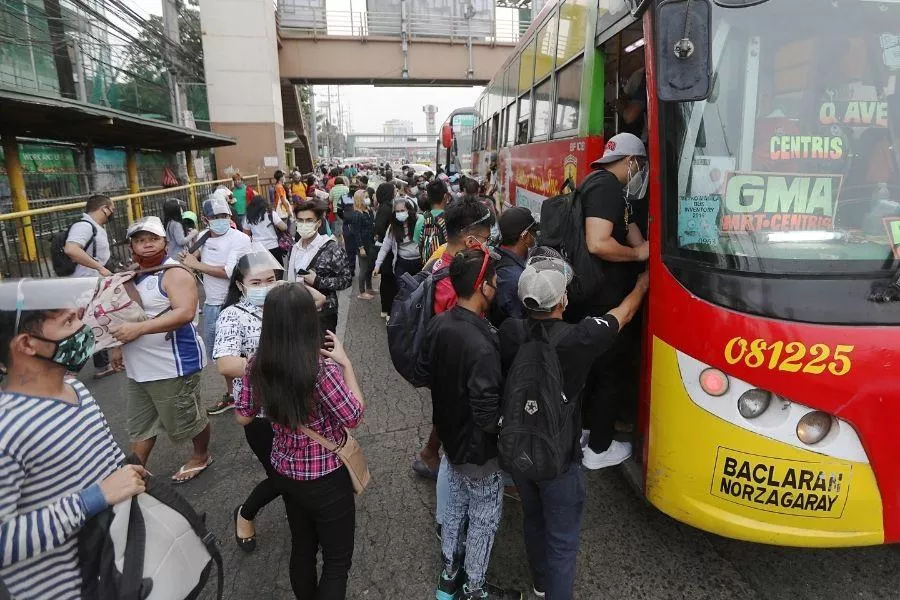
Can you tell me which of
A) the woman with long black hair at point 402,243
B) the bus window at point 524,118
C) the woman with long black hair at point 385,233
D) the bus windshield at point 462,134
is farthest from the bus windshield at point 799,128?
the bus windshield at point 462,134

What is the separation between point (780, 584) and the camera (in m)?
2.76

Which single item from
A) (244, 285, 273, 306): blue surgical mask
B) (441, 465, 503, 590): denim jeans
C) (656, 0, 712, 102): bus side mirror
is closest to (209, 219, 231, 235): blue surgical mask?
(244, 285, 273, 306): blue surgical mask

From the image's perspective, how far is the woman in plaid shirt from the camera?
6.70 ft

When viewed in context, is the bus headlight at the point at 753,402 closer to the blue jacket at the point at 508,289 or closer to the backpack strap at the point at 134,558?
the blue jacket at the point at 508,289

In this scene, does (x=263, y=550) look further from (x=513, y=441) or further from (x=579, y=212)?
(x=579, y=212)

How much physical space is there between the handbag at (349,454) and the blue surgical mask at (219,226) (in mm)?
3006

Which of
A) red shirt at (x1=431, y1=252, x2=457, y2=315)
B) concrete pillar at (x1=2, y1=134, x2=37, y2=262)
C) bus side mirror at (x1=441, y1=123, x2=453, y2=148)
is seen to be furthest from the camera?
bus side mirror at (x1=441, y1=123, x2=453, y2=148)

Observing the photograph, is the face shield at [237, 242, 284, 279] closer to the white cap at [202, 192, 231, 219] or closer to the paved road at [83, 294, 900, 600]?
the paved road at [83, 294, 900, 600]

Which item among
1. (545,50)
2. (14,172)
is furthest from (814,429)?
(14,172)

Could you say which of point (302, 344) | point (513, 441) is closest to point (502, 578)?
point (513, 441)

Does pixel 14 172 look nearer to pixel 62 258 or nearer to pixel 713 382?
pixel 62 258

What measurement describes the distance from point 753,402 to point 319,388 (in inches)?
72.5

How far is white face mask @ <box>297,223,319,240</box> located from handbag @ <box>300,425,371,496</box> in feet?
7.68

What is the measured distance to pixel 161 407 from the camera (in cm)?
341
